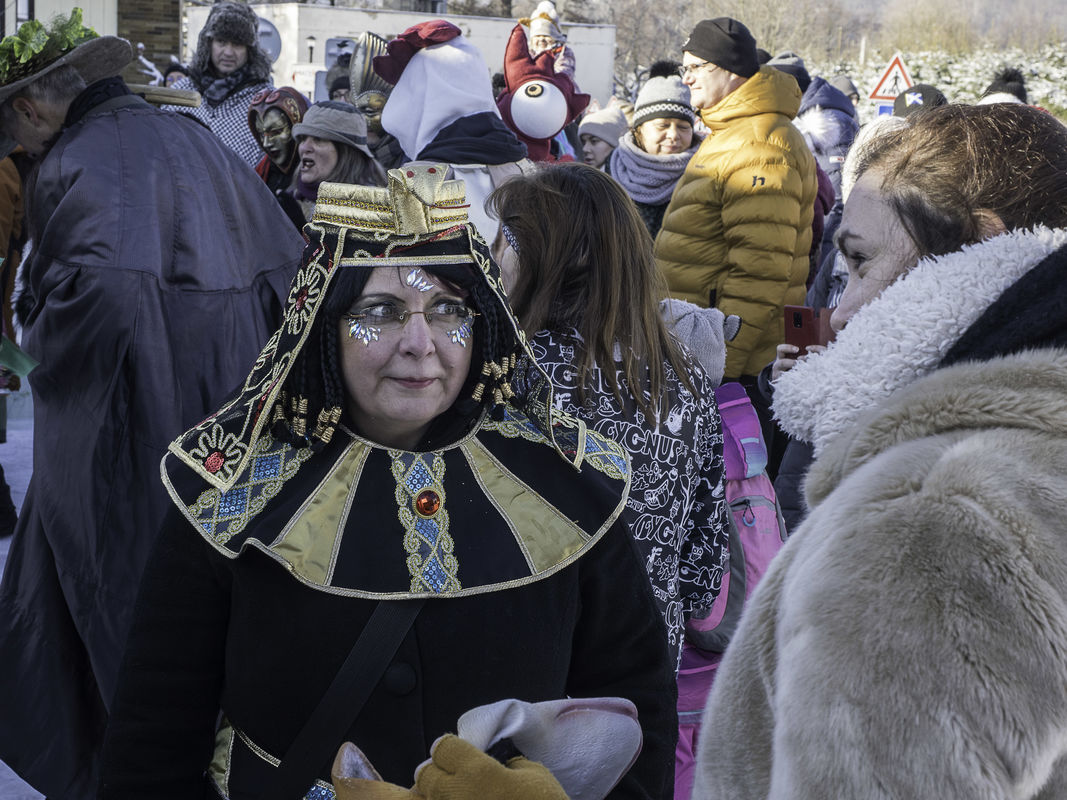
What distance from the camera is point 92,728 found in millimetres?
3104

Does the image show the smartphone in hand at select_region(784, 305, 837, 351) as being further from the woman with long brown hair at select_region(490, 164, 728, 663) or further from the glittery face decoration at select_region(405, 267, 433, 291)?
the glittery face decoration at select_region(405, 267, 433, 291)

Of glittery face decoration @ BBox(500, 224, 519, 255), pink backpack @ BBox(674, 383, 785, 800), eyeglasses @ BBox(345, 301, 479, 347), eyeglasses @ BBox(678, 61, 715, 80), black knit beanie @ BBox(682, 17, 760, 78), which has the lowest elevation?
pink backpack @ BBox(674, 383, 785, 800)

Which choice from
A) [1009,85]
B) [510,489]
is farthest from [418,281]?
[1009,85]

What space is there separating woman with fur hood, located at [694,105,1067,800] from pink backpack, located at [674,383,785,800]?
55.3 inches

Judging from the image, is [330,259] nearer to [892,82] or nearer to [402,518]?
[402,518]

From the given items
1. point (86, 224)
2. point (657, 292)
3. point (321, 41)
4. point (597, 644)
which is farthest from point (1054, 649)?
point (321, 41)

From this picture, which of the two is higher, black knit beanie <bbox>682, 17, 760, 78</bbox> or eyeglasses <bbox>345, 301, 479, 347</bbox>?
black knit beanie <bbox>682, 17, 760, 78</bbox>

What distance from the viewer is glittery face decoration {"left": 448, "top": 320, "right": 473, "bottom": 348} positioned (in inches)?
70.7

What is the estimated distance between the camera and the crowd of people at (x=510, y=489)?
1.08 m

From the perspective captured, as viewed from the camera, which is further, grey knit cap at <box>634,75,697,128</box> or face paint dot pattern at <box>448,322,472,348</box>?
grey knit cap at <box>634,75,697,128</box>

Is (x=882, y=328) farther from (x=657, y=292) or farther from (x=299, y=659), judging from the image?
(x=657, y=292)

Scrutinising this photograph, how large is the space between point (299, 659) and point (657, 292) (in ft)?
4.29

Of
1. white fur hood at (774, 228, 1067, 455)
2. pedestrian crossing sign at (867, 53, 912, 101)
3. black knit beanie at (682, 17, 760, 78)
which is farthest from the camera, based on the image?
pedestrian crossing sign at (867, 53, 912, 101)

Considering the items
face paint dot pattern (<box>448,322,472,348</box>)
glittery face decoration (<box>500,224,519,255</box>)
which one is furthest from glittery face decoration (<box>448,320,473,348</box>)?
glittery face decoration (<box>500,224,519,255</box>)
